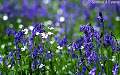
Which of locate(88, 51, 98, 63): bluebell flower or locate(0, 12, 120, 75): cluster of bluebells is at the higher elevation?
locate(0, 12, 120, 75): cluster of bluebells

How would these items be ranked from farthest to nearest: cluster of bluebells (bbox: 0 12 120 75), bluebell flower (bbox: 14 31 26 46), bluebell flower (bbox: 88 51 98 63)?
1. bluebell flower (bbox: 14 31 26 46)
2. cluster of bluebells (bbox: 0 12 120 75)
3. bluebell flower (bbox: 88 51 98 63)

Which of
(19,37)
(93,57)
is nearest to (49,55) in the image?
(19,37)

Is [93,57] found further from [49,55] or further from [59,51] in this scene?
[59,51]

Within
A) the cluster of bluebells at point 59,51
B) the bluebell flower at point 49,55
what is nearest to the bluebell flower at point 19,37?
the cluster of bluebells at point 59,51

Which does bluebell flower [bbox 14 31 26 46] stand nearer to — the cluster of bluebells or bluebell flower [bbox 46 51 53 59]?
the cluster of bluebells

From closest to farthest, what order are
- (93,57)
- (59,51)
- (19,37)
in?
(93,57), (19,37), (59,51)

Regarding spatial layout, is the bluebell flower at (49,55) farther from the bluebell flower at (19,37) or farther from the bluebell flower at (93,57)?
the bluebell flower at (93,57)

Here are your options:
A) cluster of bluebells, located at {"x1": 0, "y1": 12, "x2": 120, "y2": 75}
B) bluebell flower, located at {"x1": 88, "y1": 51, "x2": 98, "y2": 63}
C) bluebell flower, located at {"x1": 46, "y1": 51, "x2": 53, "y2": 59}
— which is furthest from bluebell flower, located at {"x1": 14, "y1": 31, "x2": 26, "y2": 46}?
bluebell flower, located at {"x1": 88, "y1": 51, "x2": 98, "y2": 63}

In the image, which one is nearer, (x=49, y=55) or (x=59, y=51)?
(x=49, y=55)

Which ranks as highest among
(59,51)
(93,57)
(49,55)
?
(59,51)
